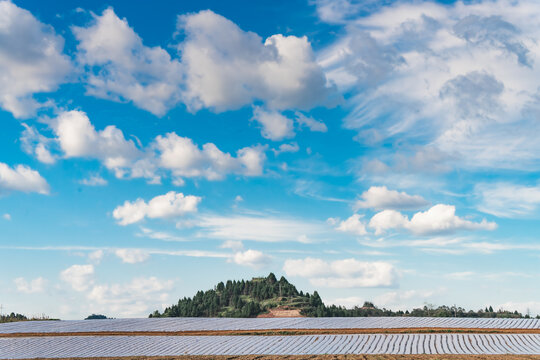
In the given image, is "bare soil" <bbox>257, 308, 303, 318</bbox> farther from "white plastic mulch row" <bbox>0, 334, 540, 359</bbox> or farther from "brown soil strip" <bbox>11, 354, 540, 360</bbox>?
"brown soil strip" <bbox>11, 354, 540, 360</bbox>

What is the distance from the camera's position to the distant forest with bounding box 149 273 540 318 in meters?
101

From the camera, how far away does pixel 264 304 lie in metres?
110

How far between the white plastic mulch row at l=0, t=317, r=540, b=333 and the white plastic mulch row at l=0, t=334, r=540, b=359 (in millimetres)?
5012

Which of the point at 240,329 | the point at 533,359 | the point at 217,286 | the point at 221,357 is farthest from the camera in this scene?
the point at 217,286

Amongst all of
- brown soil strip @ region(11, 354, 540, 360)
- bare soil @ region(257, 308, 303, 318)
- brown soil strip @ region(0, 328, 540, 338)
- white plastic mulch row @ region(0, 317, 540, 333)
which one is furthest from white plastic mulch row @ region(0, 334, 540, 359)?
bare soil @ region(257, 308, 303, 318)

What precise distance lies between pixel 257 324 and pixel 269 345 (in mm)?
11337

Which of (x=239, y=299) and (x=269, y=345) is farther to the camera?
(x=239, y=299)

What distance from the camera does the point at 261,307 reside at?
10600 centimetres

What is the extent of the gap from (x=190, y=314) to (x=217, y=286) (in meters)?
22.6

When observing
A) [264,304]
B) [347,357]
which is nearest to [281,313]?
[264,304]

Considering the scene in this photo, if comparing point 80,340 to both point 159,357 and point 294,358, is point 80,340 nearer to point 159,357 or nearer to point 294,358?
point 159,357

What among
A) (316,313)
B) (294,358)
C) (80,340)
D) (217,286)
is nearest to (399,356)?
(294,358)

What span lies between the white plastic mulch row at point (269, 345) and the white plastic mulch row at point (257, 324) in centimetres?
501

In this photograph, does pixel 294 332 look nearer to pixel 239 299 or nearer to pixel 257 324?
pixel 257 324
